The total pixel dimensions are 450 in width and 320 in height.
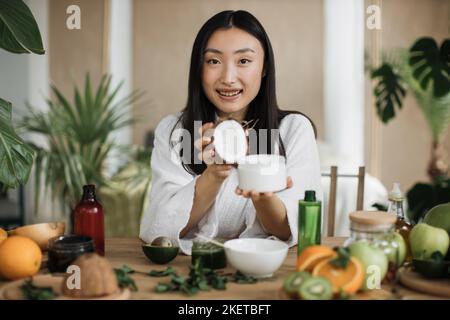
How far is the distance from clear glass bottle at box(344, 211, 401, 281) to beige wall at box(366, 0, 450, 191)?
4.76 m

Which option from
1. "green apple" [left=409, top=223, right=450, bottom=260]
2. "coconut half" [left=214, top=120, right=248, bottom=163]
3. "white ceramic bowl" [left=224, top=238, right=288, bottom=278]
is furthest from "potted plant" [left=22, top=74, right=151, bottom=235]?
"green apple" [left=409, top=223, right=450, bottom=260]

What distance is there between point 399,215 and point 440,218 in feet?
0.32

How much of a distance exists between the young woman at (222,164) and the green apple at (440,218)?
0.38m

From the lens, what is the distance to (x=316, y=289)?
1.08 metres

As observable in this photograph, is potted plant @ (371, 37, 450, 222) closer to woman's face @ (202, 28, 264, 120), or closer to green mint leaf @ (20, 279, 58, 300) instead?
woman's face @ (202, 28, 264, 120)

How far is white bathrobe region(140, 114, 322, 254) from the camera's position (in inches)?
64.3

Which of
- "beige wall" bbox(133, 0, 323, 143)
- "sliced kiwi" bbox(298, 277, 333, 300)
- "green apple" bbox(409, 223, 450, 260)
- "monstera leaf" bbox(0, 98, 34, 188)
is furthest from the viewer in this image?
"beige wall" bbox(133, 0, 323, 143)

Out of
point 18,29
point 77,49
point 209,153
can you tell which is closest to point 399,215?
point 209,153

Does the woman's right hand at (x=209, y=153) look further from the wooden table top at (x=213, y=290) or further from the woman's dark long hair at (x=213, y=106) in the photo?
the woman's dark long hair at (x=213, y=106)

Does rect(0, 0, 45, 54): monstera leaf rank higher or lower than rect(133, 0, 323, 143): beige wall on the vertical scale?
lower

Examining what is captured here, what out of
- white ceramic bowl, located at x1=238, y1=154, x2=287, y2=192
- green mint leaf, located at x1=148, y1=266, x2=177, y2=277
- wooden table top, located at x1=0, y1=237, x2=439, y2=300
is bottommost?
wooden table top, located at x1=0, y1=237, x2=439, y2=300

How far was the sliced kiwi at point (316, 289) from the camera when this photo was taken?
3.52 feet
